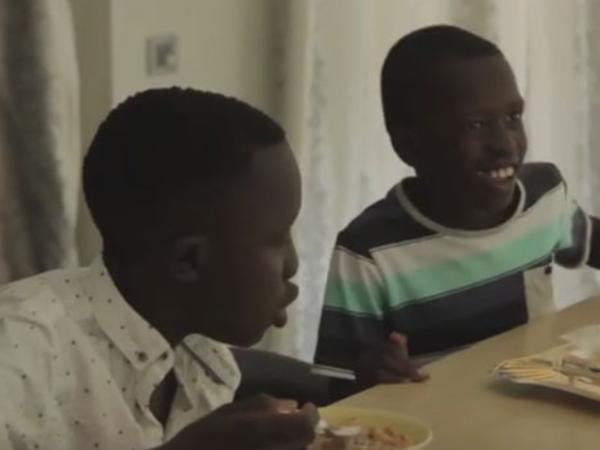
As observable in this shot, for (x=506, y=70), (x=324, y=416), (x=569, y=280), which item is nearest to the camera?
(x=324, y=416)

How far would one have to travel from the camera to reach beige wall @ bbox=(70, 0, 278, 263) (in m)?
2.24

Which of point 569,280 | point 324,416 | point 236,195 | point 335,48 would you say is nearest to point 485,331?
point 324,416

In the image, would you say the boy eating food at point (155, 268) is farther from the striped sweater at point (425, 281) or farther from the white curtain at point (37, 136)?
the white curtain at point (37, 136)

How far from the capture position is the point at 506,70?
188 cm

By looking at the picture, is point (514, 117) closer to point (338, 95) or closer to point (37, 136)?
point (37, 136)

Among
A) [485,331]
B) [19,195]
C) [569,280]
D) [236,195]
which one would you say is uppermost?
[236,195]

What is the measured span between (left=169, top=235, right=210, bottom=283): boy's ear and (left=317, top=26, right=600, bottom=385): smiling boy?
534 millimetres

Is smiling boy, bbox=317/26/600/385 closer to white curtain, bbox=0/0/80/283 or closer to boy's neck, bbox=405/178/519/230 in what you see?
boy's neck, bbox=405/178/519/230

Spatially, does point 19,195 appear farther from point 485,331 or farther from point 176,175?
point 176,175

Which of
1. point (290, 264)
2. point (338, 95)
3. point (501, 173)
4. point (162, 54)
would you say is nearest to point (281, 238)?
→ point (290, 264)

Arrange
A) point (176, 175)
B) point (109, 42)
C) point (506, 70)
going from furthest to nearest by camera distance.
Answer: point (109, 42)
point (506, 70)
point (176, 175)

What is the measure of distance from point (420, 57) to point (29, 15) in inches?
22.8

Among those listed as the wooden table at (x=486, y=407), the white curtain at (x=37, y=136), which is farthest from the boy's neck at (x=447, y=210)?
the white curtain at (x=37, y=136)

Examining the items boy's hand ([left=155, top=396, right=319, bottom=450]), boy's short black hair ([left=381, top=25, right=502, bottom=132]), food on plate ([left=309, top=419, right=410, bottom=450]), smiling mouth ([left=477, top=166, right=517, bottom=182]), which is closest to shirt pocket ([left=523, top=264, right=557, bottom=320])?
smiling mouth ([left=477, top=166, right=517, bottom=182])
